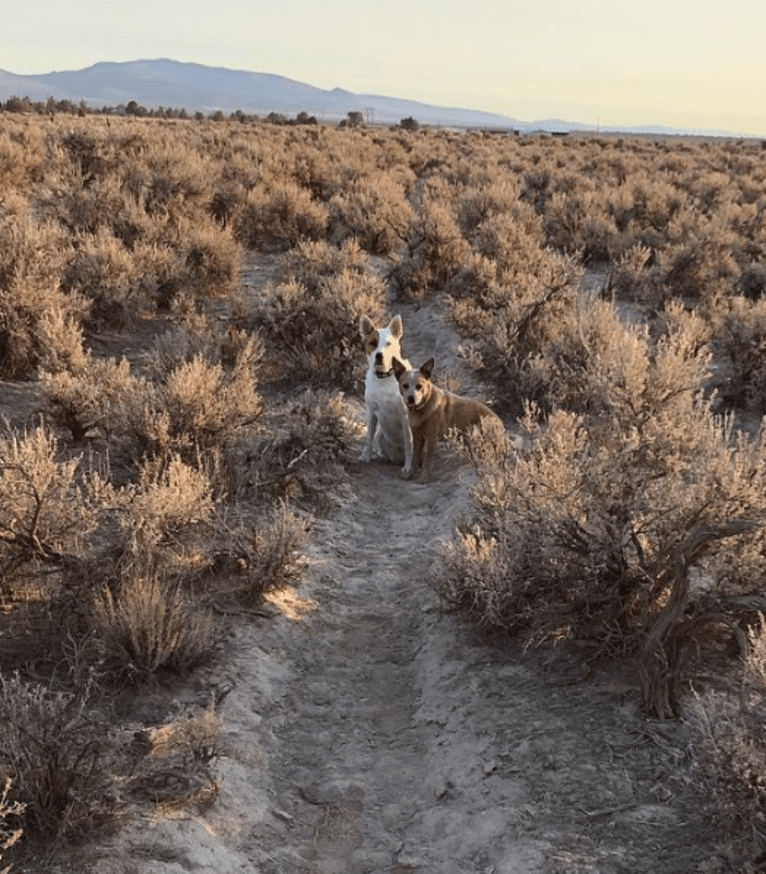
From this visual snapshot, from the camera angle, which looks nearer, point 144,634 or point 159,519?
point 144,634

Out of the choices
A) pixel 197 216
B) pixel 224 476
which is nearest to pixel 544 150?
pixel 197 216

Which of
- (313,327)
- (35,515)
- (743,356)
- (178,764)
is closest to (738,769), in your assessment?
(178,764)

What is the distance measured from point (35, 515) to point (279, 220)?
1314 centimetres

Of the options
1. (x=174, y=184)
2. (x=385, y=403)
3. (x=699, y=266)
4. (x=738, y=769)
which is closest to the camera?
(x=738, y=769)

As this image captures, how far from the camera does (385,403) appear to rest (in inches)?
321

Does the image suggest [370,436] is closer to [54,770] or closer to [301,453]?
[301,453]

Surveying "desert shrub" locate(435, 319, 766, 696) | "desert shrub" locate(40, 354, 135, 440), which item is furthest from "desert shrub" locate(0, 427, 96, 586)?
"desert shrub" locate(435, 319, 766, 696)

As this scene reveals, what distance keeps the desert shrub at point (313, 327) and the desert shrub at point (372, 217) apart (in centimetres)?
474

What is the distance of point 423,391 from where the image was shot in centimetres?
813

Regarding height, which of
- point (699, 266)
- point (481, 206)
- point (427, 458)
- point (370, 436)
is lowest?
point (427, 458)

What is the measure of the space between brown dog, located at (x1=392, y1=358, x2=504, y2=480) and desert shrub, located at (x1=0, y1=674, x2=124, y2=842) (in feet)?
16.7

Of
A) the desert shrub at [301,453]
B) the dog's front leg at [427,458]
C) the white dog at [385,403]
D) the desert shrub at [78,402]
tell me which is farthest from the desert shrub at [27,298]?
the dog's front leg at [427,458]

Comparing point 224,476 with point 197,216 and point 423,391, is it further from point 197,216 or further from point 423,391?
point 197,216

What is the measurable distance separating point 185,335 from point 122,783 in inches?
272
